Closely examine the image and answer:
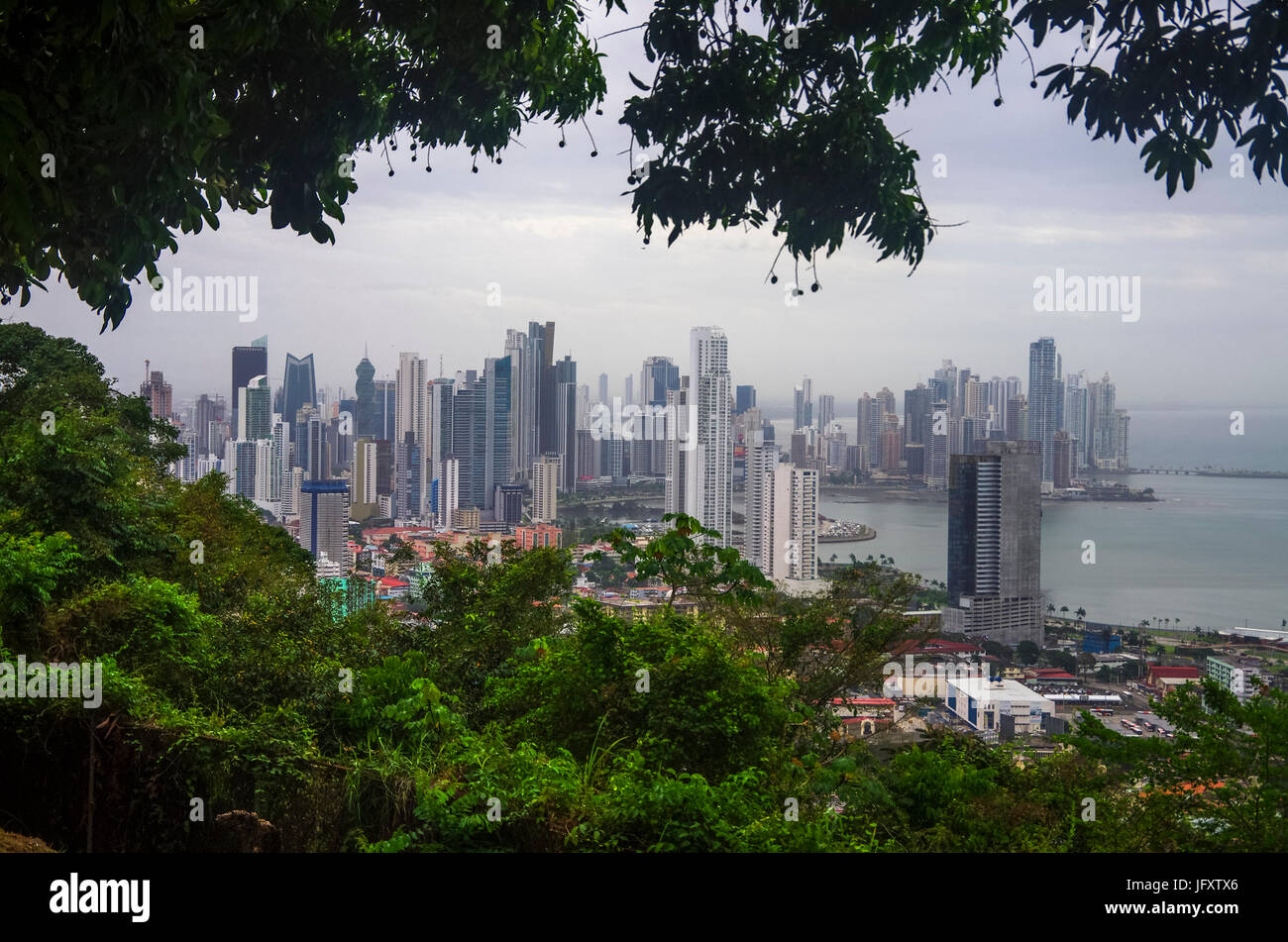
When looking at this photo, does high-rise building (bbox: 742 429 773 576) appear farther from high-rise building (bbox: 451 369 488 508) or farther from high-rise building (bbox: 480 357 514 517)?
high-rise building (bbox: 451 369 488 508)

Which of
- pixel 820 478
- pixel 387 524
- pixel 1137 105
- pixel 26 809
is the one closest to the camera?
pixel 26 809

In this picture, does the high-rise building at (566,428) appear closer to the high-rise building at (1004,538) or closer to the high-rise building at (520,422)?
the high-rise building at (520,422)

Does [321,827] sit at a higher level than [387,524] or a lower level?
lower

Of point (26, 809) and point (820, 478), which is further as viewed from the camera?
point (820, 478)

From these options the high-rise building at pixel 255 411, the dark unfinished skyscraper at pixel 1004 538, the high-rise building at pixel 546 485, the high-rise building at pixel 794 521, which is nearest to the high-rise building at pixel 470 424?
the high-rise building at pixel 546 485
